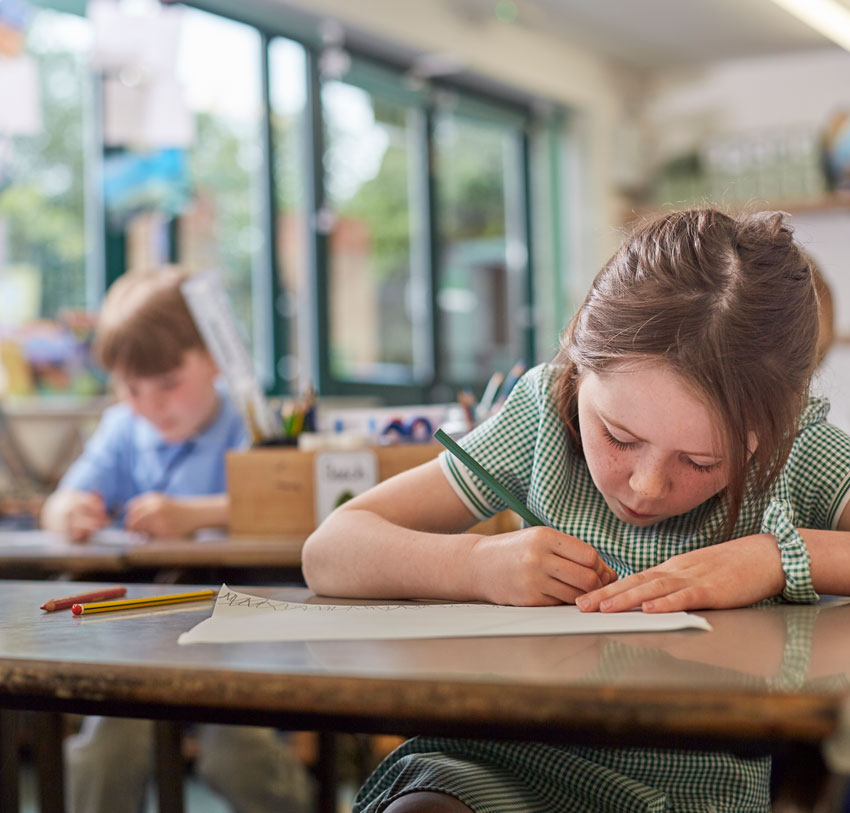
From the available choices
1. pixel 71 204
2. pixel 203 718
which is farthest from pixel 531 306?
pixel 203 718

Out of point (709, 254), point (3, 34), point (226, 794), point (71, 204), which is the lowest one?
point (226, 794)

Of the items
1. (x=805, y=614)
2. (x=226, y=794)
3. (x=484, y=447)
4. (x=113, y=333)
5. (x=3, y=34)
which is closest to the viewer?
(x=805, y=614)

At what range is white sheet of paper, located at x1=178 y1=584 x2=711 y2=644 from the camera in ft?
2.54

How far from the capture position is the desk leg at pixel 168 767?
4.82 feet

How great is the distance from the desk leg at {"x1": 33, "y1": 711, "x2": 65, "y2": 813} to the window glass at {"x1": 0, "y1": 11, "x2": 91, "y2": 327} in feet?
7.32

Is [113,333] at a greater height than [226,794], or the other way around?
[113,333]

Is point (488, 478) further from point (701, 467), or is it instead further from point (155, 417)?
point (155, 417)

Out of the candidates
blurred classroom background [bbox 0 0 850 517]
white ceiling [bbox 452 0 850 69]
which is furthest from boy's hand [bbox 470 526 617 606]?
white ceiling [bbox 452 0 850 69]

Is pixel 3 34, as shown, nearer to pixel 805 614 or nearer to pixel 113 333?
pixel 113 333

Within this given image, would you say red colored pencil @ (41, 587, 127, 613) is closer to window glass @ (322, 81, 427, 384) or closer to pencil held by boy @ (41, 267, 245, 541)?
pencil held by boy @ (41, 267, 245, 541)

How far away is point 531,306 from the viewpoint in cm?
607

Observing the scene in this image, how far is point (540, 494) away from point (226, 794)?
1.03m

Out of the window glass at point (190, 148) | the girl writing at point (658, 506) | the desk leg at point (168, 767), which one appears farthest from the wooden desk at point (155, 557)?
the window glass at point (190, 148)

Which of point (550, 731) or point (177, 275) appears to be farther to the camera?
point (177, 275)
